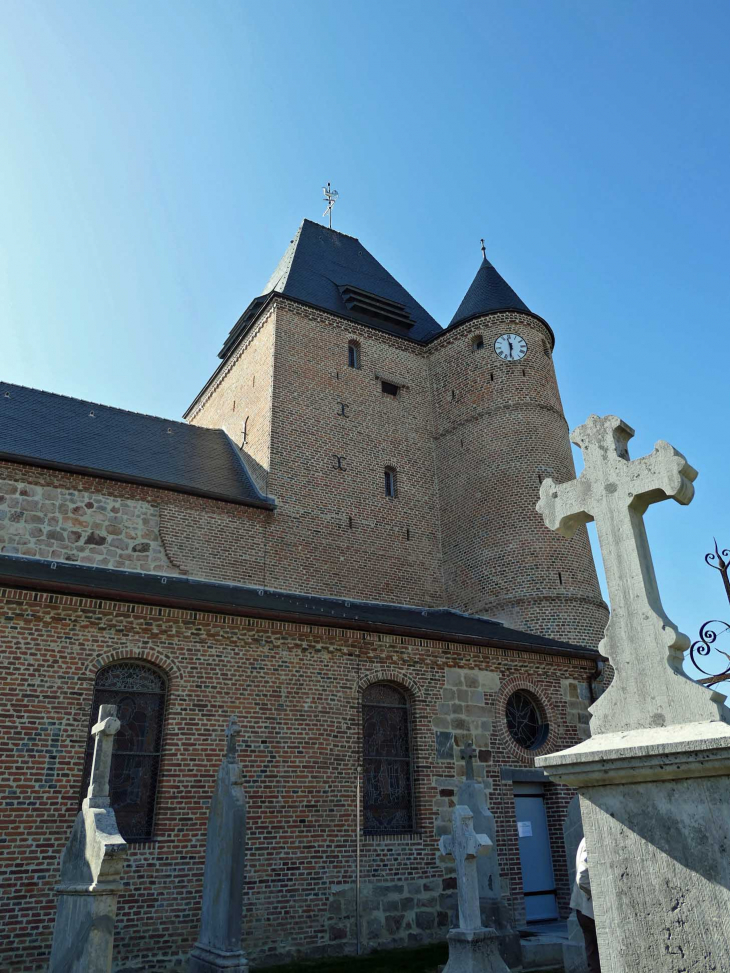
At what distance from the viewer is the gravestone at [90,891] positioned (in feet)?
19.4

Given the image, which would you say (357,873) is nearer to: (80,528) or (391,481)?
(80,528)

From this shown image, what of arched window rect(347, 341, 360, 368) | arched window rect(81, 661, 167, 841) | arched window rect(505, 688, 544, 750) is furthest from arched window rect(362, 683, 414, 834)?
arched window rect(347, 341, 360, 368)

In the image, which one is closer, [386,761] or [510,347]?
[386,761]

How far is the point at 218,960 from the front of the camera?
7738mm

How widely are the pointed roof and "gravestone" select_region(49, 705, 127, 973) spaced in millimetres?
16034

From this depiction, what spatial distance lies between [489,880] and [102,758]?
19.0ft

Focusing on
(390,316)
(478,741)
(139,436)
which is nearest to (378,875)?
(478,741)

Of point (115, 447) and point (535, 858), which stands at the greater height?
point (115, 447)

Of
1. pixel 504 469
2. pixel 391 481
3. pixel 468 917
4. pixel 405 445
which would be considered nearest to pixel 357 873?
pixel 468 917

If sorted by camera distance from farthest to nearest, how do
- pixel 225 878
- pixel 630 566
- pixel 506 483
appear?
pixel 506 483 < pixel 225 878 < pixel 630 566

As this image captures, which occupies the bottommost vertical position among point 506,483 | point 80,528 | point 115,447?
point 80,528

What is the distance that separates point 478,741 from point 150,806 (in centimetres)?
544

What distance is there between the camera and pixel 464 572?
1742 cm

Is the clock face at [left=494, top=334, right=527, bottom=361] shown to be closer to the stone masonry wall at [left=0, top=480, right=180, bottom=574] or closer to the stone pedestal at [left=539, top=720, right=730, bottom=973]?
the stone masonry wall at [left=0, top=480, right=180, bottom=574]
